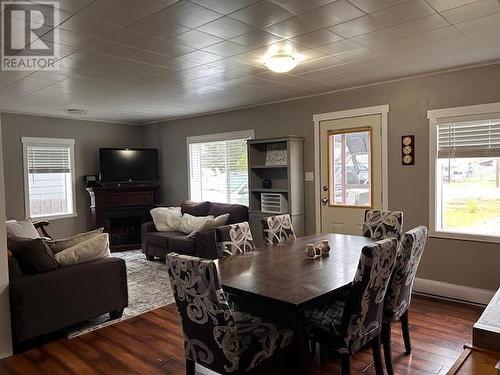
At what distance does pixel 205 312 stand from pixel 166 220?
4206 millimetres

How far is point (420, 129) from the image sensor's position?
4.14 metres

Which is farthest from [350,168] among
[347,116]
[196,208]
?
[196,208]

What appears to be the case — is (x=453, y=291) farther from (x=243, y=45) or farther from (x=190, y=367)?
(x=243, y=45)

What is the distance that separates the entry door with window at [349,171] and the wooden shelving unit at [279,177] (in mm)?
319

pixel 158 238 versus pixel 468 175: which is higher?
pixel 468 175

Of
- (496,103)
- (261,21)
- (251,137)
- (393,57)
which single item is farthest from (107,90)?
(496,103)

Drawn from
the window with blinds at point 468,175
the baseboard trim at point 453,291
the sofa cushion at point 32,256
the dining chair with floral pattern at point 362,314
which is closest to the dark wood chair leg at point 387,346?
the dining chair with floral pattern at point 362,314

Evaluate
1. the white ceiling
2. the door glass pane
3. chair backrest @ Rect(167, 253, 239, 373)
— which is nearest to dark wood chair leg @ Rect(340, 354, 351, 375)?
chair backrest @ Rect(167, 253, 239, 373)

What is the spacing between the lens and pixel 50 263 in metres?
3.18

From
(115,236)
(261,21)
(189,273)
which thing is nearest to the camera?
(189,273)

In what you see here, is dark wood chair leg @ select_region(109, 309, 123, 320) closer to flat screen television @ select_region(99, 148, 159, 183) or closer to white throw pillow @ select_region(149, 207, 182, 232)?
white throw pillow @ select_region(149, 207, 182, 232)

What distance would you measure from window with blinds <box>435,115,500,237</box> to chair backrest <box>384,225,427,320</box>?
5.76 feet

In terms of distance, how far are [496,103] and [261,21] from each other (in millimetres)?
2631

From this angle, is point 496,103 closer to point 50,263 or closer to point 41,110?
point 50,263
